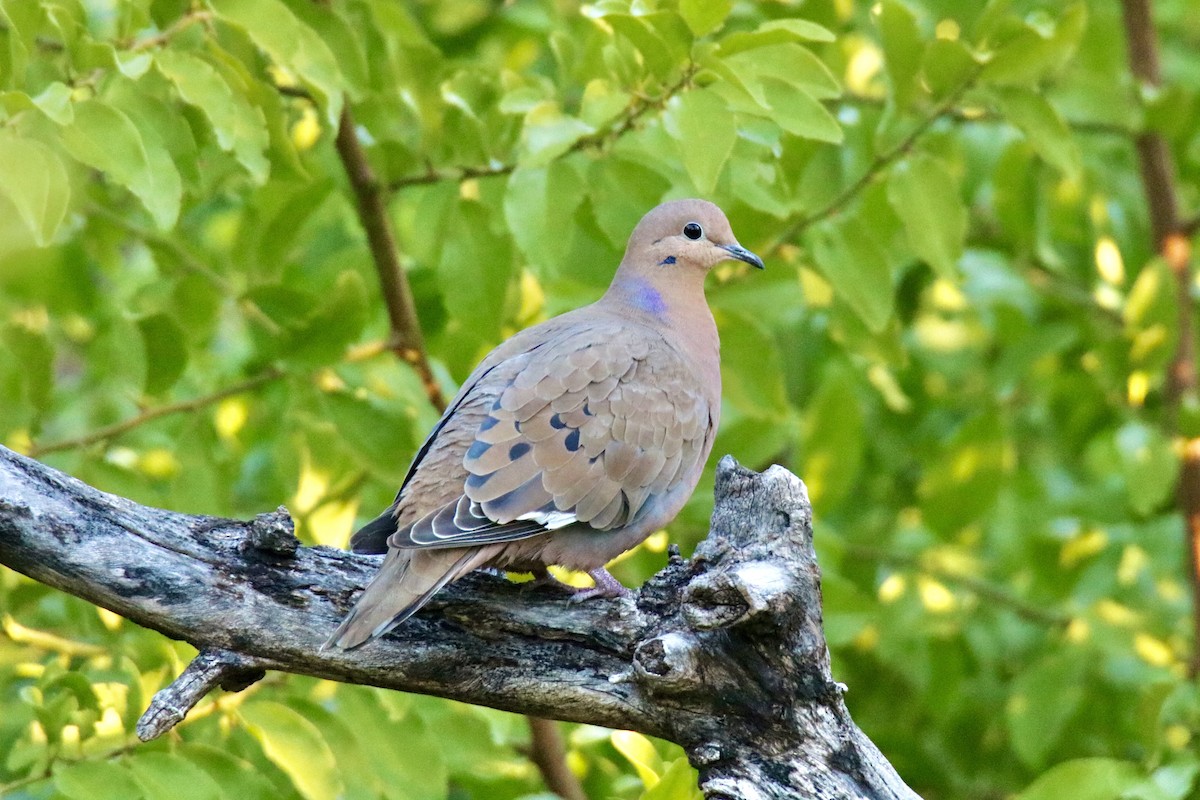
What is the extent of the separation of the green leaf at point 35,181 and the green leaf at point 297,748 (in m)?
1.22

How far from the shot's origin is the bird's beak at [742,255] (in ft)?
13.5

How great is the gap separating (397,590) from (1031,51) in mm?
2093

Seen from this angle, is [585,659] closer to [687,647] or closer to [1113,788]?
[687,647]

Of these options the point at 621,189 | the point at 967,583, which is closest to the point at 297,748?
the point at 621,189

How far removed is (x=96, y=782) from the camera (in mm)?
3020

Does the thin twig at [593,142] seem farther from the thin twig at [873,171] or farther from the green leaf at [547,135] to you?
the thin twig at [873,171]

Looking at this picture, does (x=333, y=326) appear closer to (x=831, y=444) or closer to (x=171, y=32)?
(x=171, y=32)

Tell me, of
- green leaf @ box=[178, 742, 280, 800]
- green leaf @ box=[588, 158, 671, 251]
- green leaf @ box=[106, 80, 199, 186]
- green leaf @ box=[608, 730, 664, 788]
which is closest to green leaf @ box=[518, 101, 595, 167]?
green leaf @ box=[588, 158, 671, 251]

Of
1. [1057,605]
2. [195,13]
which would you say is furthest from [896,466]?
[195,13]

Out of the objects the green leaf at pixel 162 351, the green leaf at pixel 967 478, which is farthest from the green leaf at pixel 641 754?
the green leaf at pixel 967 478

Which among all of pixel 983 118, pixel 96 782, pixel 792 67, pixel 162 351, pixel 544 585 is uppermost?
pixel 983 118

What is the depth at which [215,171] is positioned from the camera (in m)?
3.93

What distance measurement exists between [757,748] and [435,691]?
67 centimetres

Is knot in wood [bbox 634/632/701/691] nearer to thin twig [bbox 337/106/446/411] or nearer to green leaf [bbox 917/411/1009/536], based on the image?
thin twig [bbox 337/106/446/411]
